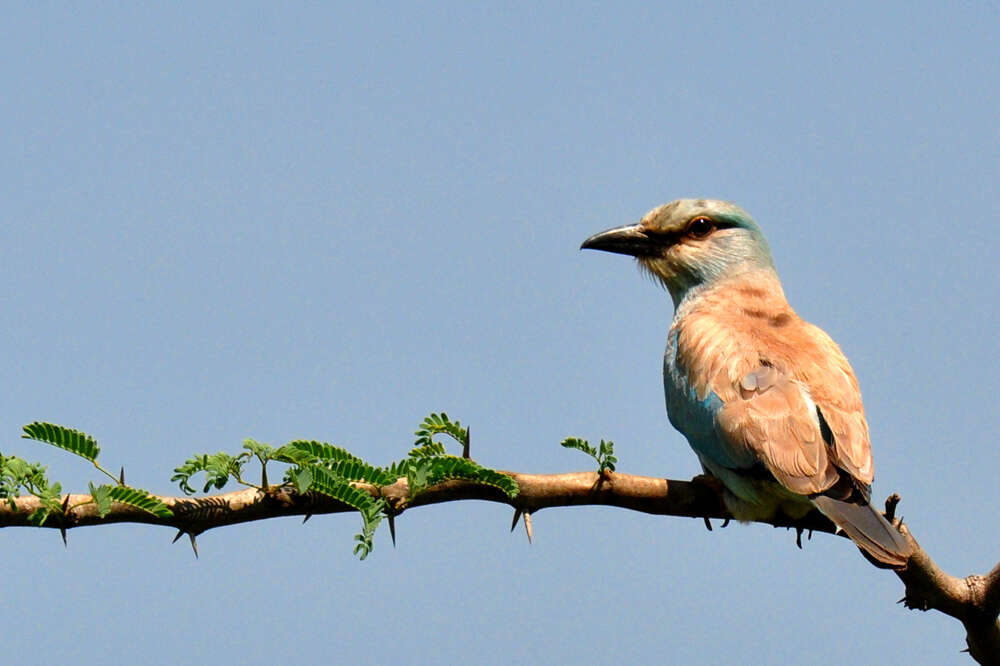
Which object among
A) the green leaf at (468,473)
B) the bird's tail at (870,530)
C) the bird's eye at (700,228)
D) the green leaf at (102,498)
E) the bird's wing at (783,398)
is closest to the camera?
the green leaf at (102,498)

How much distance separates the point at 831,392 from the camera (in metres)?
6.19

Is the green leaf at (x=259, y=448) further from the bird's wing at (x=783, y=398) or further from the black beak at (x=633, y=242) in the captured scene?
the black beak at (x=633, y=242)

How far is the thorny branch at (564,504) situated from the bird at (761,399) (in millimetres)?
205

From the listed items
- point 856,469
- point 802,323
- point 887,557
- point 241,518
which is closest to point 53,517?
point 241,518

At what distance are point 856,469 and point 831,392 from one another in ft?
2.05

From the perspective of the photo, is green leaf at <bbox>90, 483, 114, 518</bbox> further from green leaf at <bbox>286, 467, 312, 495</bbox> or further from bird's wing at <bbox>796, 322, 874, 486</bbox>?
bird's wing at <bbox>796, 322, 874, 486</bbox>

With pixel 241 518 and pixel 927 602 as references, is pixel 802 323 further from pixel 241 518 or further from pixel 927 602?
pixel 241 518

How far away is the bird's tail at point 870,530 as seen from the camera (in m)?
4.92

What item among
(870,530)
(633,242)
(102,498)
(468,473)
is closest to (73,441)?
(102,498)

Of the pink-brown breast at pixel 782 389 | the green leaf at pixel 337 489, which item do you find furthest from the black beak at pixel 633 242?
the green leaf at pixel 337 489

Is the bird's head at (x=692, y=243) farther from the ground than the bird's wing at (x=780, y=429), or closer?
farther from the ground

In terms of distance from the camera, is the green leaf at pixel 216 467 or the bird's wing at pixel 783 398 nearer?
the green leaf at pixel 216 467

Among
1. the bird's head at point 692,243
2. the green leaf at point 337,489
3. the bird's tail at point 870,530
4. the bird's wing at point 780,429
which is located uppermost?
the bird's head at point 692,243

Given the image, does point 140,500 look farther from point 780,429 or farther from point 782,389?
point 782,389
